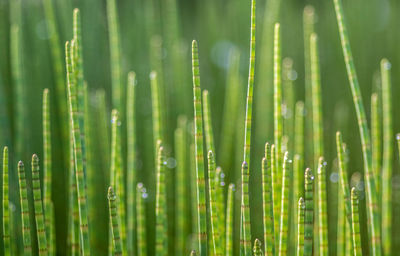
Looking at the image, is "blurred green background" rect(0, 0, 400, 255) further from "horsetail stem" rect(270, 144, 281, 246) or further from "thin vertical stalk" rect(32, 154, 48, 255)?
"horsetail stem" rect(270, 144, 281, 246)

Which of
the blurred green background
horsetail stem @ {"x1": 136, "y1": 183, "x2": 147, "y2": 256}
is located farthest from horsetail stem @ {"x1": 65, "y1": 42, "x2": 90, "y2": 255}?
the blurred green background

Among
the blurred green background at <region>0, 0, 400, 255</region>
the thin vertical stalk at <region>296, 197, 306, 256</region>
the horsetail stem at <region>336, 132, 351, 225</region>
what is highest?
the blurred green background at <region>0, 0, 400, 255</region>

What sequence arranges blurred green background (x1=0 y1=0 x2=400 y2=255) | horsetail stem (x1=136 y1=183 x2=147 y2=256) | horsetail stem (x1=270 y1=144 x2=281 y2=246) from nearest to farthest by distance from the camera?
horsetail stem (x1=270 y1=144 x2=281 y2=246) → horsetail stem (x1=136 y1=183 x2=147 y2=256) → blurred green background (x1=0 y1=0 x2=400 y2=255)

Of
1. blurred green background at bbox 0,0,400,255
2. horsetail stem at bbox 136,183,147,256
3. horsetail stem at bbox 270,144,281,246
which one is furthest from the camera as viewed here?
blurred green background at bbox 0,0,400,255

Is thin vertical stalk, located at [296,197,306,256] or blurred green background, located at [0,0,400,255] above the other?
blurred green background, located at [0,0,400,255]

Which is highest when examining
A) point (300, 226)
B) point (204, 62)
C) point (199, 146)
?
point (204, 62)

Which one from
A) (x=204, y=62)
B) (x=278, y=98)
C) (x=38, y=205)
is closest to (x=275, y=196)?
(x=278, y=98)

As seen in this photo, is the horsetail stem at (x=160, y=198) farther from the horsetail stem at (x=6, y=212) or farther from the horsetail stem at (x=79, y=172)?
the horsetail stem at (x=6, y=212)

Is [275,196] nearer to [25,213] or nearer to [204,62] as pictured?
[25,213]

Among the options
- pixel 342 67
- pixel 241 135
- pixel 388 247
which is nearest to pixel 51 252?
pixel 241 135

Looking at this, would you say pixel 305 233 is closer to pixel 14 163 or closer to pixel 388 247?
pixel 388 247
